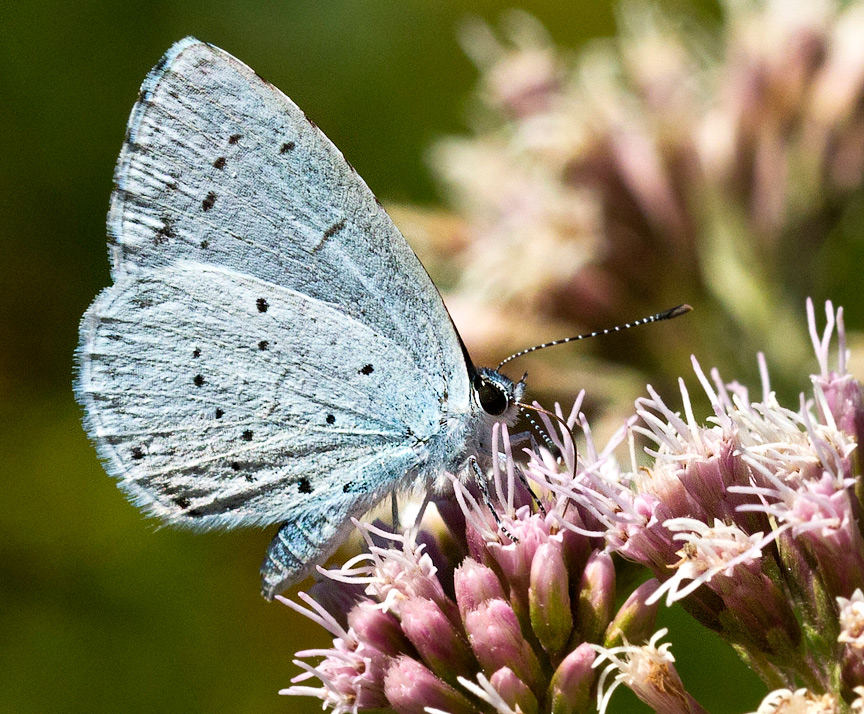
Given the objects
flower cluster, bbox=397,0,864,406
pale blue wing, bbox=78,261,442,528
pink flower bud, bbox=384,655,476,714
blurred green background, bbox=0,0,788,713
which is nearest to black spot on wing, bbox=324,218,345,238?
pale blue wing, bbox=78,261,442,528

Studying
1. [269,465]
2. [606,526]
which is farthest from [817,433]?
[269,465]

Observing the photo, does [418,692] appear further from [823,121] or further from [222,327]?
[823,121]

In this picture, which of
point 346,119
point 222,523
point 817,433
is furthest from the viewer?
point 346,119

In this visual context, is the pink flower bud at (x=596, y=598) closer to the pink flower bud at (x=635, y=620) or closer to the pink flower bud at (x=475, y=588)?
the pink flower bud at (x=635, y=620)

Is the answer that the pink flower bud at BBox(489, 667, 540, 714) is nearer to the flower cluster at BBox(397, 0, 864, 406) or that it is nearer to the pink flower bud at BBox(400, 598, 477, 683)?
the pink flower bud at BBox(400, 598, 477, 683)

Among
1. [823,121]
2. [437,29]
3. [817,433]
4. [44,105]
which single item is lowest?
[817,433]

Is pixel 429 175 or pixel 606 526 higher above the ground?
pixel 429 175
